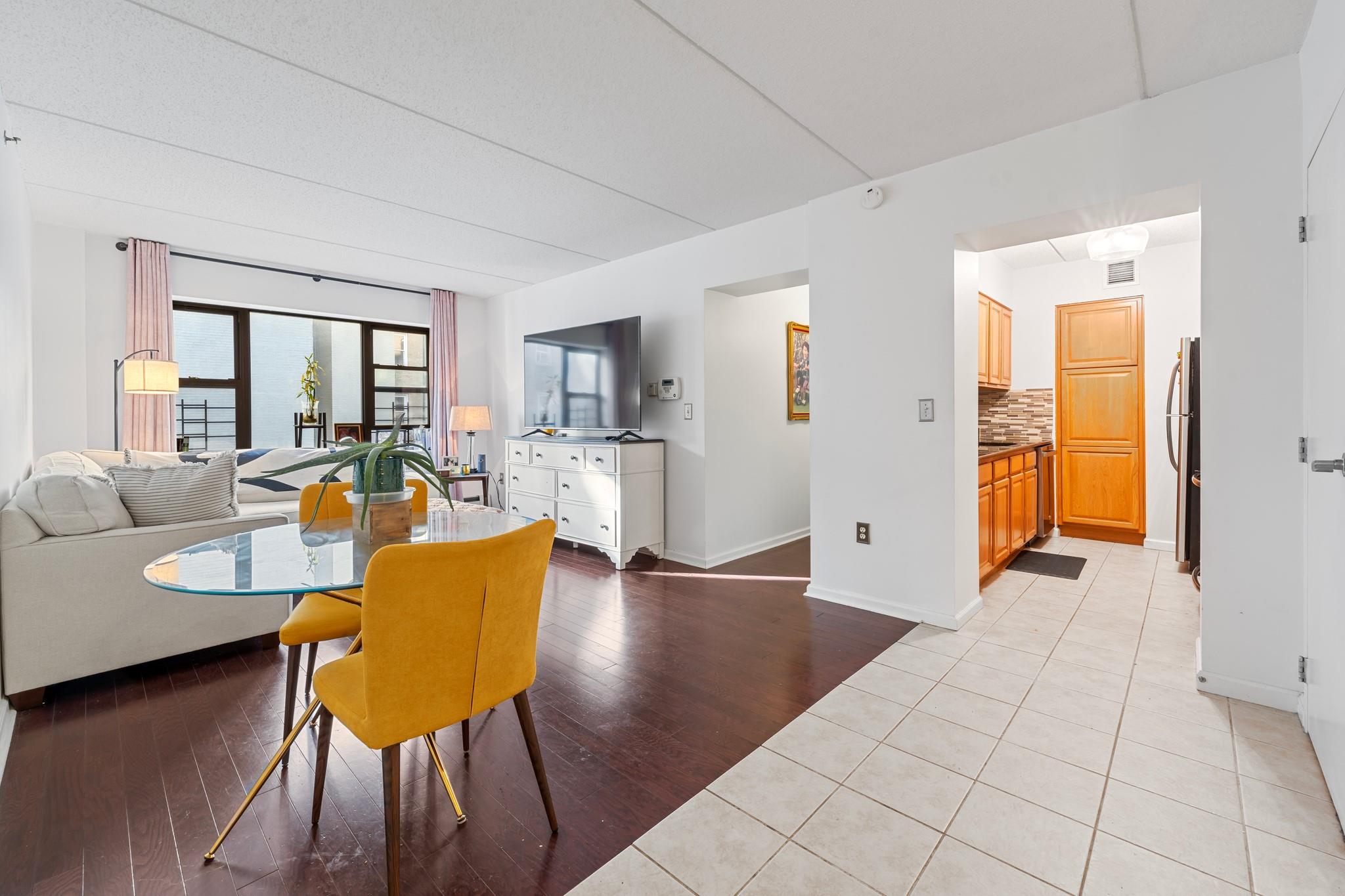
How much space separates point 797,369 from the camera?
523 centimetres

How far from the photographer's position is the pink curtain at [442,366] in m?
6.10

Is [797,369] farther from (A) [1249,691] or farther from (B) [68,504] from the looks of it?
(B) [68,504]

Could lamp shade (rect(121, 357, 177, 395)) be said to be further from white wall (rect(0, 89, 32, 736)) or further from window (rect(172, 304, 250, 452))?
window (rect(172, 304, 250, 452))

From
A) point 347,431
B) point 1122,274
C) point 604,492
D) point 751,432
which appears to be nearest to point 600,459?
point 604,492

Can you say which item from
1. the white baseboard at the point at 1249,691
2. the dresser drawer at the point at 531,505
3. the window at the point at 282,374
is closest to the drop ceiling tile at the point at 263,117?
the dresser drawer at the point at 531,505

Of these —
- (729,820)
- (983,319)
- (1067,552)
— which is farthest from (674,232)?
(1067,552)

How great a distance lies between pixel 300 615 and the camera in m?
1.89

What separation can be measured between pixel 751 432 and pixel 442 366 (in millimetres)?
3489

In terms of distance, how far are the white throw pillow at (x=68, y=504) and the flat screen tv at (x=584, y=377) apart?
2926 mm

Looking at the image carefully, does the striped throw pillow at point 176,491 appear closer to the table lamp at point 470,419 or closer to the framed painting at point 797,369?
the table lamp at point 470,419

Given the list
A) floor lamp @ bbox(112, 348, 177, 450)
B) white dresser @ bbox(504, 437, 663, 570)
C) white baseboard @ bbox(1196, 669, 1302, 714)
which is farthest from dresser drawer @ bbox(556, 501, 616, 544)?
white baseboard @ bbox(1196, 669, 1302, 714)

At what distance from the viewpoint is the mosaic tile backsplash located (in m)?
5.20

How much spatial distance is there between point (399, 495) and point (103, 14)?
183cm

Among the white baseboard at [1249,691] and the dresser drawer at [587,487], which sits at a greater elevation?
the dresser drawer at [587,487]
